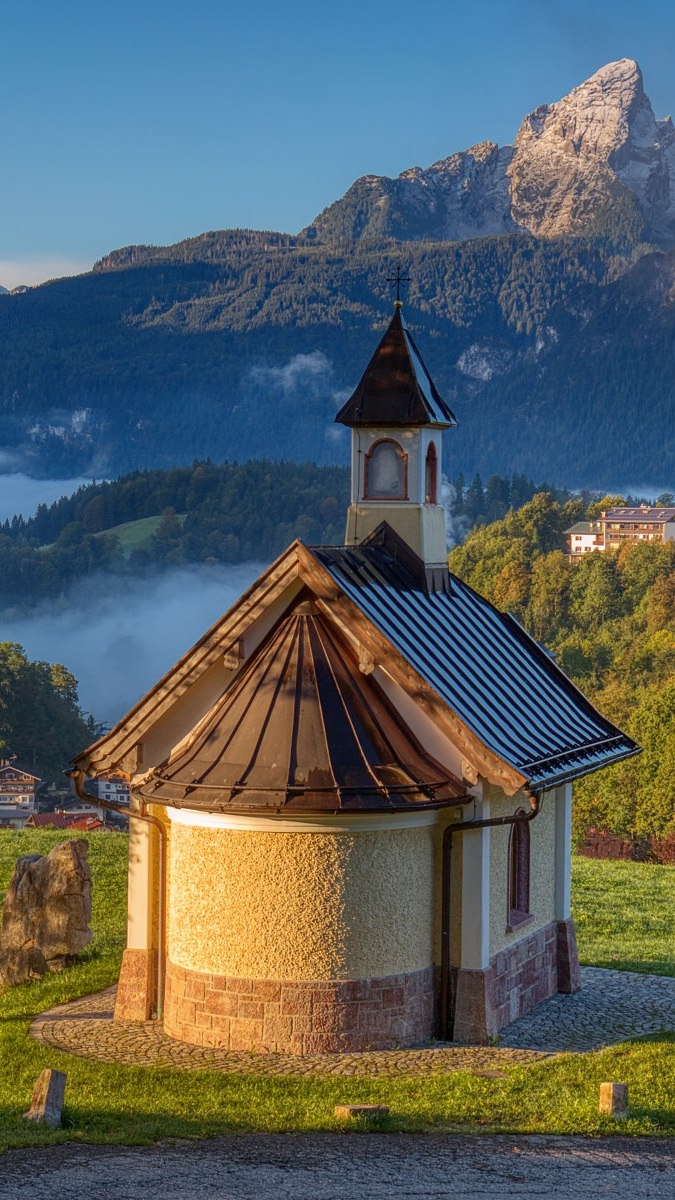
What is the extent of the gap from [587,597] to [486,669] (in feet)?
400

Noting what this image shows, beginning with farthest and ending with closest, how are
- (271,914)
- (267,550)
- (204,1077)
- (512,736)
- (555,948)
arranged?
(267,550), (555,948), (512,736), (271,914), (204,1077)

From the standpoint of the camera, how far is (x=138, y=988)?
706 inches

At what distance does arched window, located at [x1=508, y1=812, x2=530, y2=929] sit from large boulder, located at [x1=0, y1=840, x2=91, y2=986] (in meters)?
5.11

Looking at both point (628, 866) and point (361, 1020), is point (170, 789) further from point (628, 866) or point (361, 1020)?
point (628, 866)

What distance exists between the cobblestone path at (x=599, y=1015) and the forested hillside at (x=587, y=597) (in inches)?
2596

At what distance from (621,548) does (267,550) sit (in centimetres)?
5427

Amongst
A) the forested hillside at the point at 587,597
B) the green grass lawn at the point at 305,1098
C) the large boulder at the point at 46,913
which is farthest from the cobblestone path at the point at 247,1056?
the forested hillside at the point at 587,597

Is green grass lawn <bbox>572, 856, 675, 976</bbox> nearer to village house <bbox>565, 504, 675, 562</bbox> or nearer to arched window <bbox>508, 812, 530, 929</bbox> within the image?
arched window <bbox>508, 812, 530, 929</bbox>

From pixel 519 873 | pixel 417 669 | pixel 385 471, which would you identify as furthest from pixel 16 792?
pixel 417 669

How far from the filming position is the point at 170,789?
1652 cm

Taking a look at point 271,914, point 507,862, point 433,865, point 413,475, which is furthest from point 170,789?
point 413,475

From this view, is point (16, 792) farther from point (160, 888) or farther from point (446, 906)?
point (446, 906)

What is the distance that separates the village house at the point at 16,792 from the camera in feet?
288

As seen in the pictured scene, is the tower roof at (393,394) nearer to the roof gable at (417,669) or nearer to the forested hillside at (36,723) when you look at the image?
the roof gable at (417,669)
